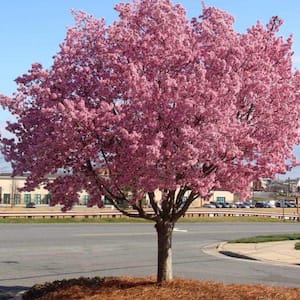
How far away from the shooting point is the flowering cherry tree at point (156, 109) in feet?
25.1

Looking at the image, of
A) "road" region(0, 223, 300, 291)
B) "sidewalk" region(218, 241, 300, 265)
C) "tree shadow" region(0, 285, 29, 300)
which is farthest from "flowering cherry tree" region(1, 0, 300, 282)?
"sidewalk" region(218, 241, 300, 265)

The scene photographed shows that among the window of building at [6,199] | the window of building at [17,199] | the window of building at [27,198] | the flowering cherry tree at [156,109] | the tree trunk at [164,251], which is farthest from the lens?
the window of building at [27,198]

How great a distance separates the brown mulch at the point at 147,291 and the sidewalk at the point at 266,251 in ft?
25.6

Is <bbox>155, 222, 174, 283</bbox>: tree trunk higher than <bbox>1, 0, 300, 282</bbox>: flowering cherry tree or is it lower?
lower

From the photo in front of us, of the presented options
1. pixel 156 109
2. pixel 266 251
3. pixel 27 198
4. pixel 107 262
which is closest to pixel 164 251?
pixel 156 109

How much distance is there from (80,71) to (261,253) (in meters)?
12.8

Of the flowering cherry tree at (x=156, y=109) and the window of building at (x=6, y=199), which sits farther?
the window of building at (x=6, y=199)

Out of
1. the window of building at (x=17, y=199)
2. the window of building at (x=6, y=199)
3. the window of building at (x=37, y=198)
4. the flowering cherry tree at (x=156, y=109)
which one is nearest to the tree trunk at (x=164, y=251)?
the flowering cherry tree at (x=156, y=109)

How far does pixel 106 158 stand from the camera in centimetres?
833

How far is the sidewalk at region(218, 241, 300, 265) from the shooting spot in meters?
17.7

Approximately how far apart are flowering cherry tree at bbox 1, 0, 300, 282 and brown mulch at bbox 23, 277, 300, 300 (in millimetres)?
1446

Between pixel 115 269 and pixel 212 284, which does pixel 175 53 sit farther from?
pixel 115 269

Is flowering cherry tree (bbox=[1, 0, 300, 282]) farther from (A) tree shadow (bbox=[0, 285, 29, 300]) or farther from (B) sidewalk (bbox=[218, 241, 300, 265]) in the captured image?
(B) sidewalk (bbox=[218, 241, 300, 265])

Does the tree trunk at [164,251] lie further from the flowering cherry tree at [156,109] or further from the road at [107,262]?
the road at [107,262]
